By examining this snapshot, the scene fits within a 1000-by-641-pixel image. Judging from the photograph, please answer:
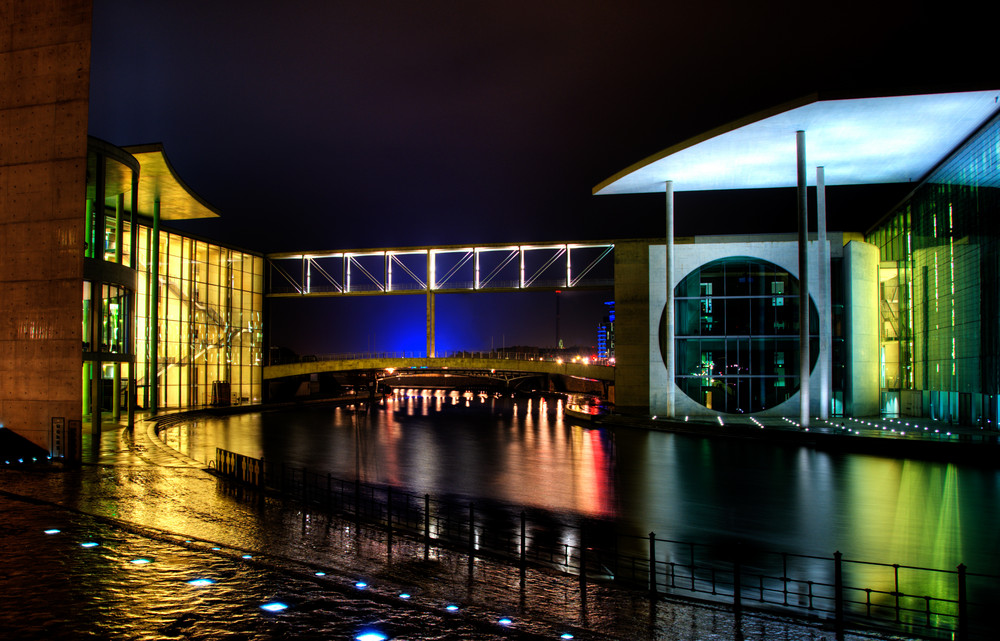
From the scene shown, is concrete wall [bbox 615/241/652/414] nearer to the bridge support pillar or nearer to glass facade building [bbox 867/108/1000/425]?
glass facade building [bbox 867/108/1000/425]

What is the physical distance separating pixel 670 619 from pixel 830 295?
120 ft

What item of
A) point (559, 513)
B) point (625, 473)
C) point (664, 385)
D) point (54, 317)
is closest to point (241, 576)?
point (559, 513)

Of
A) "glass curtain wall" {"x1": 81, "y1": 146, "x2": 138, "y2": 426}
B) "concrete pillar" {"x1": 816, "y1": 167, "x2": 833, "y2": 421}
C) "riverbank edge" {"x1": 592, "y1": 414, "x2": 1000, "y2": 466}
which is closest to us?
"glass curtain wall" {"x1": 81, "y1": 146, "x2": 138, "y2": 426}

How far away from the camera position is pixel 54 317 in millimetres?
21266

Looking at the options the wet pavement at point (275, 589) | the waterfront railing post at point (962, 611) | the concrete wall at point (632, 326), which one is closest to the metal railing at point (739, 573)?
the waterfront railing post at point (962, 611)

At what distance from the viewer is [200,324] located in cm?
4856

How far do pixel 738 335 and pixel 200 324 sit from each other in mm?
35722

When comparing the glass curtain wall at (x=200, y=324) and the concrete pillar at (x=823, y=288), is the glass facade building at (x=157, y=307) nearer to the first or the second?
the glass curtain wall at (x=200, y=324)

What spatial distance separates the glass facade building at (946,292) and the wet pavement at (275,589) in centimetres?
2647

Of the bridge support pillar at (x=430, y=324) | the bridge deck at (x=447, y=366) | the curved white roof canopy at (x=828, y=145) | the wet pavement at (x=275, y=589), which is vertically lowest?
the wet pavement at (x=275, y=589)

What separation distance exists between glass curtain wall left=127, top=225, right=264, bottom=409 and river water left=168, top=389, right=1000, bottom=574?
856 cm

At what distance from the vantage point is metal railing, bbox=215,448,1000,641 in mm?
9602

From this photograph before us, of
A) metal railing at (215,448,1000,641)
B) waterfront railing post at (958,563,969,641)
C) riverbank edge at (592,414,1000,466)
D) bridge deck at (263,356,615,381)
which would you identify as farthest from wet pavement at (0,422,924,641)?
bridge deck at (263,356,615,381)

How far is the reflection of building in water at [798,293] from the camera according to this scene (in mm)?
35219
